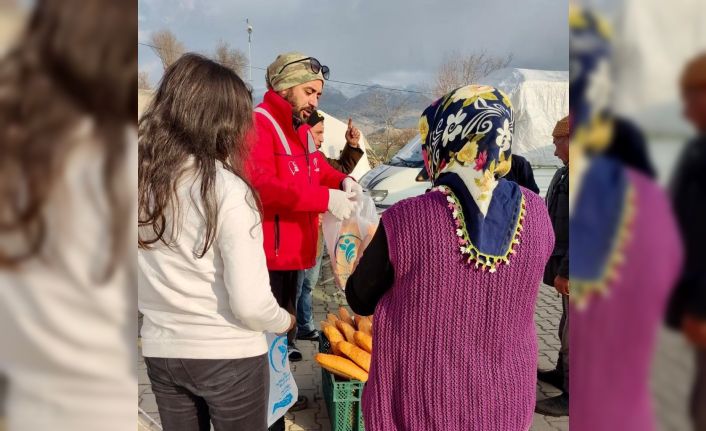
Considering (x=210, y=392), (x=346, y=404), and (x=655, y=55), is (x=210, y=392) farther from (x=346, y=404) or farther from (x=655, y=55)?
(x=655, y=55)

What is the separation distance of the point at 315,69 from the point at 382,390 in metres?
1.35

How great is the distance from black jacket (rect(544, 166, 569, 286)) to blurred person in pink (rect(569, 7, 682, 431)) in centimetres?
155

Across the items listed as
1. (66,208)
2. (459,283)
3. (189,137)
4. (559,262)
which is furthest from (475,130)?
(559,262)

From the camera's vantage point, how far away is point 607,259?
1.17 feet

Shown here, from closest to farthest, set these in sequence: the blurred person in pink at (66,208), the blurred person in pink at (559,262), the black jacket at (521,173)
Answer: the blurred person in pink at (66,208) < the blurred person in pink at (559,262) < the black jacket at (521,173)

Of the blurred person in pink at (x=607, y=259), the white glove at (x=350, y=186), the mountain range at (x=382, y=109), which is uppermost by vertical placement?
the mountain range at (x=382, y=109)

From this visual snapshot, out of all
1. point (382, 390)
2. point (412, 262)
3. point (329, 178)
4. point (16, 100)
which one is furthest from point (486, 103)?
point (329, 178)

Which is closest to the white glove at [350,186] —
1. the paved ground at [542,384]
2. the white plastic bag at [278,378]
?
the white plastic bag at [278,378]

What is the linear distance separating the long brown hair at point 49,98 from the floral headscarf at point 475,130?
0.79 meters

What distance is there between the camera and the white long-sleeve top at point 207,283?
3.61 feet

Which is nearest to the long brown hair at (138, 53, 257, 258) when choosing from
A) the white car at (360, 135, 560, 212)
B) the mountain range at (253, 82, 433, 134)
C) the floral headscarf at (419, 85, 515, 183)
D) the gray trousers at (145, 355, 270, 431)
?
the gray trousers at (145, 355, 270, 431)

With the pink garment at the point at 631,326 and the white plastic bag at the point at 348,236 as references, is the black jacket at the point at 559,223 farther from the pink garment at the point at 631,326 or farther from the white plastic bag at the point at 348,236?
the pink garment at the point at 631,326

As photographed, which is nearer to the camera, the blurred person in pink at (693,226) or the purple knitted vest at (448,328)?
the blurred person in pink at (693,226)

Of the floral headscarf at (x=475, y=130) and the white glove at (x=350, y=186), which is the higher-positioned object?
the floral headscarf at (x=475, y=130)
